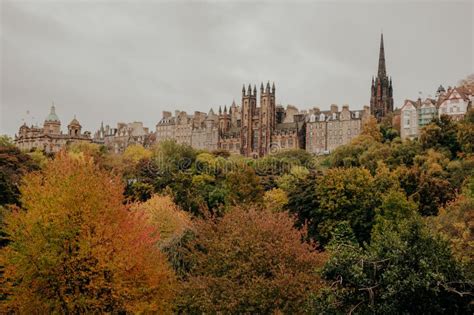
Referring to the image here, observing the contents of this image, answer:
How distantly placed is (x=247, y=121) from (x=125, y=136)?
38.6 m

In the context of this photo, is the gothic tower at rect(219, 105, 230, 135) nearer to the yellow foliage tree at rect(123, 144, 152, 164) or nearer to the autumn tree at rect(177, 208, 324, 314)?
the yellow foliage tree at rect(123, 144, 152, 164)

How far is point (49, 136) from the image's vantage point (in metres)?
110

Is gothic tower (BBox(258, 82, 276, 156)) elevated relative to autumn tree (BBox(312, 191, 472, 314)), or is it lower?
elevated

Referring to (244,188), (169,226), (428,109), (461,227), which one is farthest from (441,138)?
(461,227)

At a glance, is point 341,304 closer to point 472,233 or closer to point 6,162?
point 472,233

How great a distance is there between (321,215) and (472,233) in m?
14.6

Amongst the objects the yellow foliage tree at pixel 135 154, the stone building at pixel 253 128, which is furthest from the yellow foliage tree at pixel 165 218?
the stone building at pixel 253 128

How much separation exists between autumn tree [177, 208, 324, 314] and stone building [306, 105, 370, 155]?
267 feet

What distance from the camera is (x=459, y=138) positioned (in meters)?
56.7

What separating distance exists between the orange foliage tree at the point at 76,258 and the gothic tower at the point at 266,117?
292ft

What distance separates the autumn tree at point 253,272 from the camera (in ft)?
72.2

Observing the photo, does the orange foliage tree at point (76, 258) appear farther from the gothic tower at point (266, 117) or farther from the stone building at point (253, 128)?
the gothic tower at point (266, 117)

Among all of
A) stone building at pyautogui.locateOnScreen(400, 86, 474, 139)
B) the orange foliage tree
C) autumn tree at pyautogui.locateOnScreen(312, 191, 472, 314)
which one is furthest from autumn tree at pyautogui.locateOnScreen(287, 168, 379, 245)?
stone building at pyautogui.locateOnScreen(400, 86, 474, 139)

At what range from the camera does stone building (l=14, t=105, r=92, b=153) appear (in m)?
110
